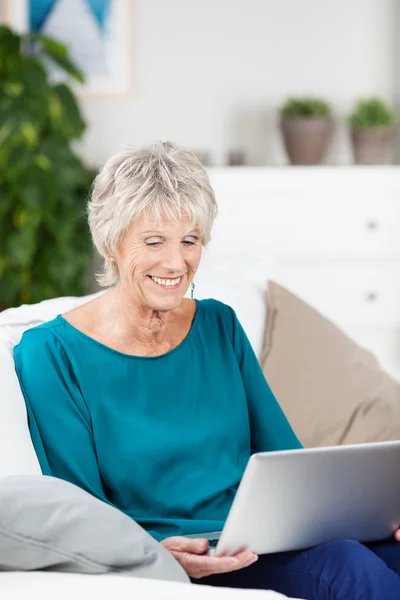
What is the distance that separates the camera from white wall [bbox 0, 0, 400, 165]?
471cm

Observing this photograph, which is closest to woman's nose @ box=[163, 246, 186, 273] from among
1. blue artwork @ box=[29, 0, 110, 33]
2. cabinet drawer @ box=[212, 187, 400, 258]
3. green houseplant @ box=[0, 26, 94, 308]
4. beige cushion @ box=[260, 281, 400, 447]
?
beige cushion @ box=[260, 281, 400, 447]

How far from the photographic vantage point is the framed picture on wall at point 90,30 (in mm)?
4570

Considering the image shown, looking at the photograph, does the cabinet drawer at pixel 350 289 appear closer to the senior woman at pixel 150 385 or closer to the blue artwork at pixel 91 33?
the blue artwork at pixel 91 33

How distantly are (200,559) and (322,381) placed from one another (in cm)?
105

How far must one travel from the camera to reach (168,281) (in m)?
1.79

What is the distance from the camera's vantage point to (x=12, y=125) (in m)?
4.10

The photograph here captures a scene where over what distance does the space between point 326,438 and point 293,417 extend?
97 millimetres

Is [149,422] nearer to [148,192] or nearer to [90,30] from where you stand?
[148,192]

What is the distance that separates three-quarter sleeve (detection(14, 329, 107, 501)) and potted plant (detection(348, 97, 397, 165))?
10.5 feet

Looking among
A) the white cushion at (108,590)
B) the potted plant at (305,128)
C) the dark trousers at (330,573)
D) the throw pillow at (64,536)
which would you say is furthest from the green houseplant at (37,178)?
the white cushion at (108,590)

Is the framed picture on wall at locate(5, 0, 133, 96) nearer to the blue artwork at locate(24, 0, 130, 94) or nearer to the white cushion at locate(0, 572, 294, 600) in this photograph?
the blue artwork at locate(24, 0, 130, 94)

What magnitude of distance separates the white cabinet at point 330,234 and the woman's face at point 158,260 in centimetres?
263

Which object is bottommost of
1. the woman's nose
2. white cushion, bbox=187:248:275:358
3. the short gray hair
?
white cushion, bbox=187:248:275:358

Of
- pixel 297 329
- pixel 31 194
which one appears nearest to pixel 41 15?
pixel 31 194
